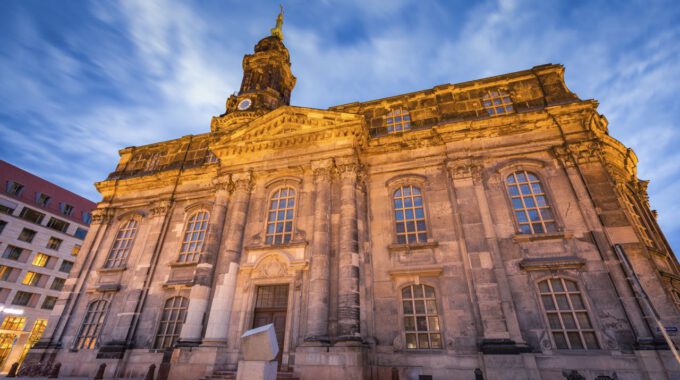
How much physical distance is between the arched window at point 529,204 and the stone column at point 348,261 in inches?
260

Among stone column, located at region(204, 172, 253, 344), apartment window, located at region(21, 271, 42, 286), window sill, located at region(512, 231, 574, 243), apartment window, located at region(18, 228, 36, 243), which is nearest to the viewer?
window sill, located at region(512, 231, 574, 243)

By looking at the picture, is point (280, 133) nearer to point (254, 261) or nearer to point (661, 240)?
point (254, 261)

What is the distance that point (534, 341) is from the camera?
10.6 metres

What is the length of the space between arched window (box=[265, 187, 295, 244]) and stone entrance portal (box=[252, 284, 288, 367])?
2.05 m

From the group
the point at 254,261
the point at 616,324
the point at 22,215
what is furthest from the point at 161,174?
the point at 22,215

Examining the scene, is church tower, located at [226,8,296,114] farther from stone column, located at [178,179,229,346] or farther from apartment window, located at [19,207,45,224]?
apartment window, located at [19,207,45,224]

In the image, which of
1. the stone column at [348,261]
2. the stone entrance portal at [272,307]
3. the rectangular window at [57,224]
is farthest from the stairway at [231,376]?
the rectangular window at [57,224]

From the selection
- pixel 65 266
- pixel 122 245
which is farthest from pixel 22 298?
pixel 122 245

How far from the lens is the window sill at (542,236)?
11930 mm

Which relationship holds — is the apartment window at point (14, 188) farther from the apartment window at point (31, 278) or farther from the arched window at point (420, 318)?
the arched window at point (420, 318)

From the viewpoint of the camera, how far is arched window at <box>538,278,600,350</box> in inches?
410

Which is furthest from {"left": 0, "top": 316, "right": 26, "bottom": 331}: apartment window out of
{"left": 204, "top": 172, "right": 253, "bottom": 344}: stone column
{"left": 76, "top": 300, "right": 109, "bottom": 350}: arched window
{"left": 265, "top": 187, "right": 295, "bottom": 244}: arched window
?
{"left": 265, "top": 187, "right": 295, "bottom": 244}: arched window

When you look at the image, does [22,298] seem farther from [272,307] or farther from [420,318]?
[420,318]

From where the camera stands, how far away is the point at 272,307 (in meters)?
13.0
